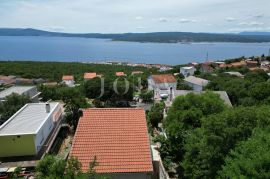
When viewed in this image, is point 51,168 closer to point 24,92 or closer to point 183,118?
point 183,118

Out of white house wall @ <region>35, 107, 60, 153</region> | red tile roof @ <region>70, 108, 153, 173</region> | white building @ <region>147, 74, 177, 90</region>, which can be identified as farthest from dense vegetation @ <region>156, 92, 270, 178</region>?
white building @ <region>147, 74, 177, 90</region>

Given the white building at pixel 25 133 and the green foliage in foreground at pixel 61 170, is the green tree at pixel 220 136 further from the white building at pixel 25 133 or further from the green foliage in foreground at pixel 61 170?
the white building at pixel 25 133

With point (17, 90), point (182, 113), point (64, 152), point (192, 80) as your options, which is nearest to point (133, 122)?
point (182, 113)

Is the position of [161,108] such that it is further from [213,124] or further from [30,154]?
[213,124]

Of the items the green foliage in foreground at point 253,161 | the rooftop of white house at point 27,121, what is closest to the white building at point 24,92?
the rooftop of white house at point 27,121

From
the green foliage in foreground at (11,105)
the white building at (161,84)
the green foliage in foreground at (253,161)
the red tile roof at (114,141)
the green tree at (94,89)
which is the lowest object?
the white building at (161,84)

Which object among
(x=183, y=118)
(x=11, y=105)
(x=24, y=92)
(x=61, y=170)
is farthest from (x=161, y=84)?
(x=61, y=170)
